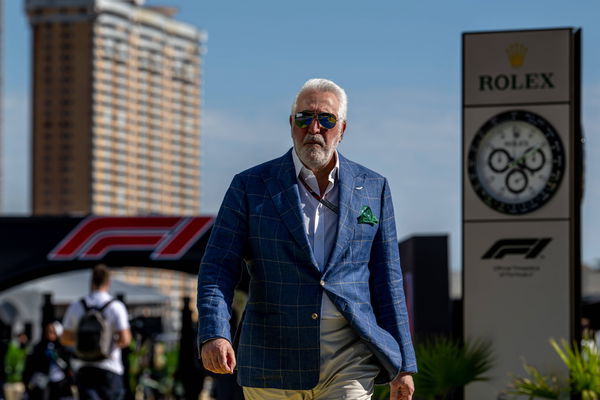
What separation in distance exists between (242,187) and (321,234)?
0.32m

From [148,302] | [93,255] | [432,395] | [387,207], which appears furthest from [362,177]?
[148,302]

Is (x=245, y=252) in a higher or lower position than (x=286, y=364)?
higher

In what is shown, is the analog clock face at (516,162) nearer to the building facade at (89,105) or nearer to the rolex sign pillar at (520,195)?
the rolex sign pillar at (520,195)

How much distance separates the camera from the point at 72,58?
186000 mm

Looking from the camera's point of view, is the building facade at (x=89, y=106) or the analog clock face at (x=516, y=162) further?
the building facade at (x=89, y=106)

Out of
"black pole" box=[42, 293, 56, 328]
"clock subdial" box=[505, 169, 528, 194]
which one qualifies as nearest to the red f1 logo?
"black pole" box=[42, 293, 56, 328]

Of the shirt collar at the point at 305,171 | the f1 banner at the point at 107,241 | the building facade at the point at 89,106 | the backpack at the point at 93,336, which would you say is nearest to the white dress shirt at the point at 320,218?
the shirt collar at the point at 305,171

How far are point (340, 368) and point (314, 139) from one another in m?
0.78

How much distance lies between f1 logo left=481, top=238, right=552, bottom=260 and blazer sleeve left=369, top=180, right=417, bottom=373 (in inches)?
287

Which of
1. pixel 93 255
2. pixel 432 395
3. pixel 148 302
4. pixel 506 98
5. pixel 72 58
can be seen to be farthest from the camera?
pixel 72 58

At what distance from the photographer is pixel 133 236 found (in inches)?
715

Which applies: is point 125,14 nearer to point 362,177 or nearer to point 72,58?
point 72,58

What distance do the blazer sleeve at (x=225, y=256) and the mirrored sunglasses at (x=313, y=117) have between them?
0.30 meters

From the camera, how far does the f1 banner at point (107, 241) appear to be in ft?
59.1
